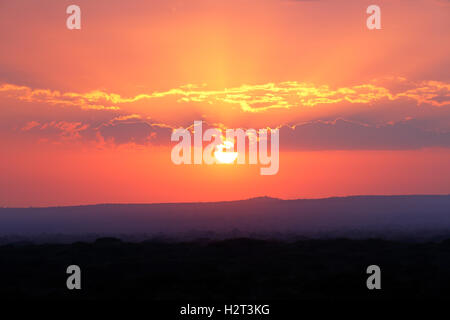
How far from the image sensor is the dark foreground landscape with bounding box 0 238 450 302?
22.8 m

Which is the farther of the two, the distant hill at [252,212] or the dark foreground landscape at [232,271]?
the distant hill at [252,212]

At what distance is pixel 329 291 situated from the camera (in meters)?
23.4

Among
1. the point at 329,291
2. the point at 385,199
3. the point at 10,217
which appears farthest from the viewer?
the point at 385,199

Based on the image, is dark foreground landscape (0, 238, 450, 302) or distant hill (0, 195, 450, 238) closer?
dark foreground landscape (0, 238, 450, 302)

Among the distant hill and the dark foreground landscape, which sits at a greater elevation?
the distant hill

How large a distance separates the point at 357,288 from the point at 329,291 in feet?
3.74

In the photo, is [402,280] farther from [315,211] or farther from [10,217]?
[10,217]

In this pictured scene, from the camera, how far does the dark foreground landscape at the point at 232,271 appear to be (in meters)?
22.8

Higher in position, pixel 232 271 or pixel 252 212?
pixel 252 212

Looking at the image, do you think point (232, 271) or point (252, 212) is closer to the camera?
point (232, 271)

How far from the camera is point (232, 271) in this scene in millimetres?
28219
